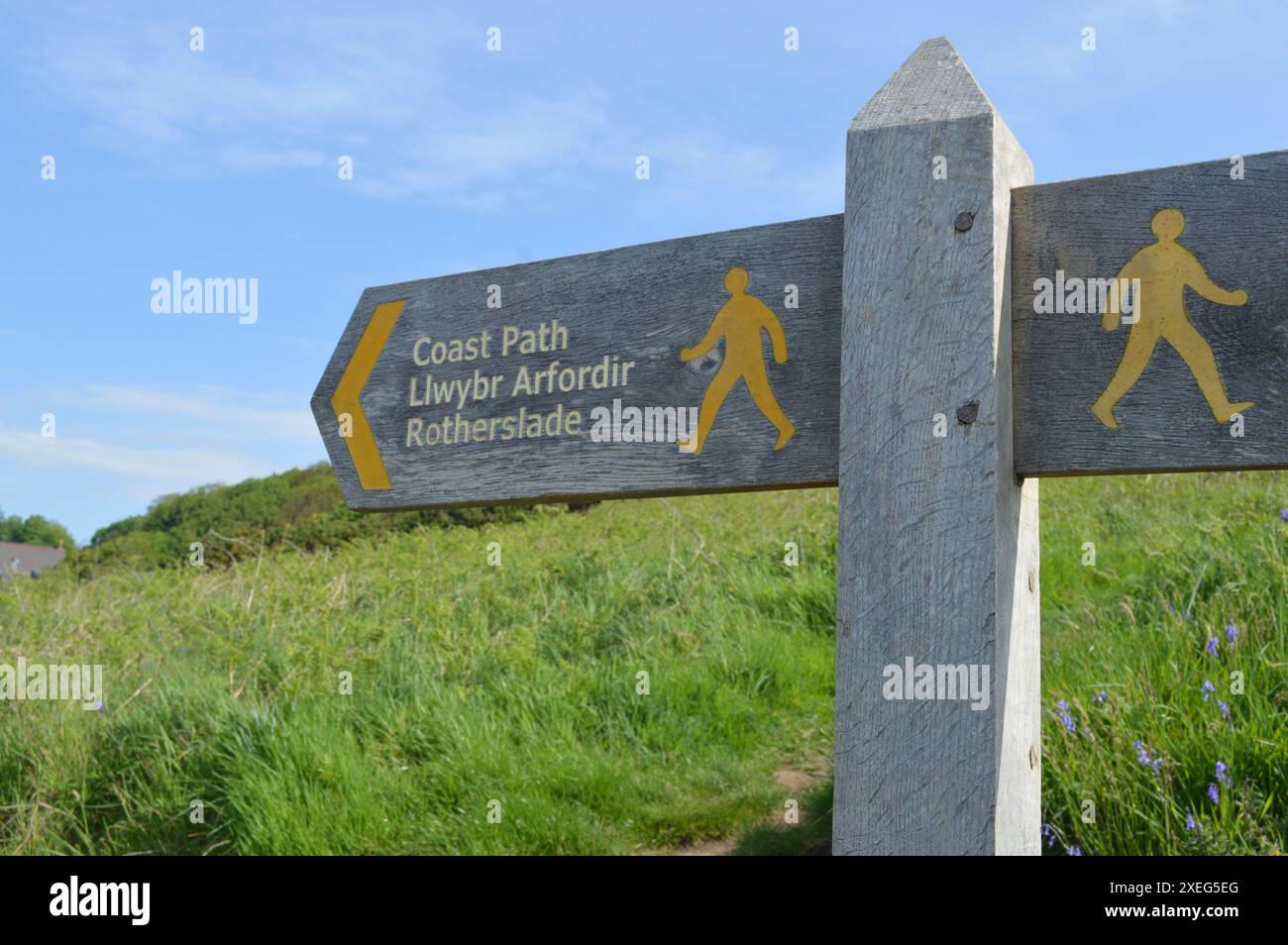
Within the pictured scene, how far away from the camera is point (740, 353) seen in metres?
1.93

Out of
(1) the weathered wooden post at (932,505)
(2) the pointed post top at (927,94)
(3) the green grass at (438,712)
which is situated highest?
(2) the pointed post top at (927,94)

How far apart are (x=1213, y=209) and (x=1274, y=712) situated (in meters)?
2.72

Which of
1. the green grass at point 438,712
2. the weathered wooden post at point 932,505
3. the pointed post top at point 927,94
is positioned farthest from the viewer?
the green grass at point 438,712

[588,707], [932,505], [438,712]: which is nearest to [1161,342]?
[932,505]

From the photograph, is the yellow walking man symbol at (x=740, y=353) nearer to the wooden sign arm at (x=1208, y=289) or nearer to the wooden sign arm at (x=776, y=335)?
the wooden sign arm at (x=776, y=335)

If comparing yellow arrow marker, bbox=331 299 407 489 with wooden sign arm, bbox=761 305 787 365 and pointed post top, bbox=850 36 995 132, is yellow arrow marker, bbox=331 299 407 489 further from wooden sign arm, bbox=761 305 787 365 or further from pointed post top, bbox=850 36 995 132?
pointed post top, bbox=850 36 995 132

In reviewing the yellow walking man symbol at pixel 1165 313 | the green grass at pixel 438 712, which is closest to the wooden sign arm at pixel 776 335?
the yellow walking man symbol at pixel 1165 313

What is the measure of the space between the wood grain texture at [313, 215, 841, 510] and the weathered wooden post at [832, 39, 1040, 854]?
119 millimetres

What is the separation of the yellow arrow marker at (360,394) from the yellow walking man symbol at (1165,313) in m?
1.49

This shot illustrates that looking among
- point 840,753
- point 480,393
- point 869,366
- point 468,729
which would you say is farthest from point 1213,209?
point 468,729

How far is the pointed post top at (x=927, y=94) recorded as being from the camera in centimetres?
174

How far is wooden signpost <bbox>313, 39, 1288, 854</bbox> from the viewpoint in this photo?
1.63m
